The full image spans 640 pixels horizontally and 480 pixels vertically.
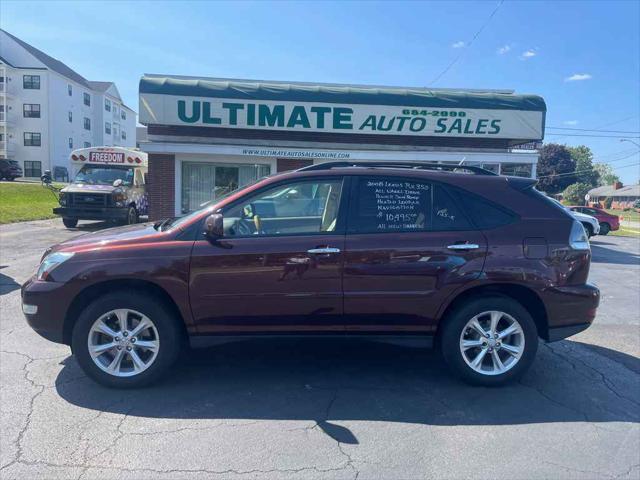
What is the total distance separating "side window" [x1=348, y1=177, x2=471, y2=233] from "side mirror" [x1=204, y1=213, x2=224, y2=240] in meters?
1.05

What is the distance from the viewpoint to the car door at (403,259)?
155 inches

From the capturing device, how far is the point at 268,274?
3.85 meters

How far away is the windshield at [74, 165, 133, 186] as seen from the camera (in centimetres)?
1556

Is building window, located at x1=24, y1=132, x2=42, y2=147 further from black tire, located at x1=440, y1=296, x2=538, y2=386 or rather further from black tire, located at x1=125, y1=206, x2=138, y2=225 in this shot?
black tire, located at x1=440, y1=296, x2=538, y2=386

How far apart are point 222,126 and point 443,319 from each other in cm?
1119

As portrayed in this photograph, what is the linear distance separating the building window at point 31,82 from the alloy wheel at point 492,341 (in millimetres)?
55064

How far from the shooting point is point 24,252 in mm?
10367

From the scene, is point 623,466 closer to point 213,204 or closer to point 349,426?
point 349,426

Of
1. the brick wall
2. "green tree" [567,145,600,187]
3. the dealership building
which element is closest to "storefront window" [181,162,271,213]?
the dealership building

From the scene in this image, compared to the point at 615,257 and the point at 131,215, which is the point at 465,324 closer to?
the point at 615,257

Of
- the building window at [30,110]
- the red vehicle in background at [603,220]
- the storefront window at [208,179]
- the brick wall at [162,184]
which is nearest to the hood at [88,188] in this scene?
the brick wall at [162,184]

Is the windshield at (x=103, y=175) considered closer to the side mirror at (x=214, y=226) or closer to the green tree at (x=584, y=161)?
the side mirror at (x=214, y=226)

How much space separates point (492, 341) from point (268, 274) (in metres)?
1.96

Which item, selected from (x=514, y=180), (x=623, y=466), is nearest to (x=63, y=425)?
(x=623, y=466)
